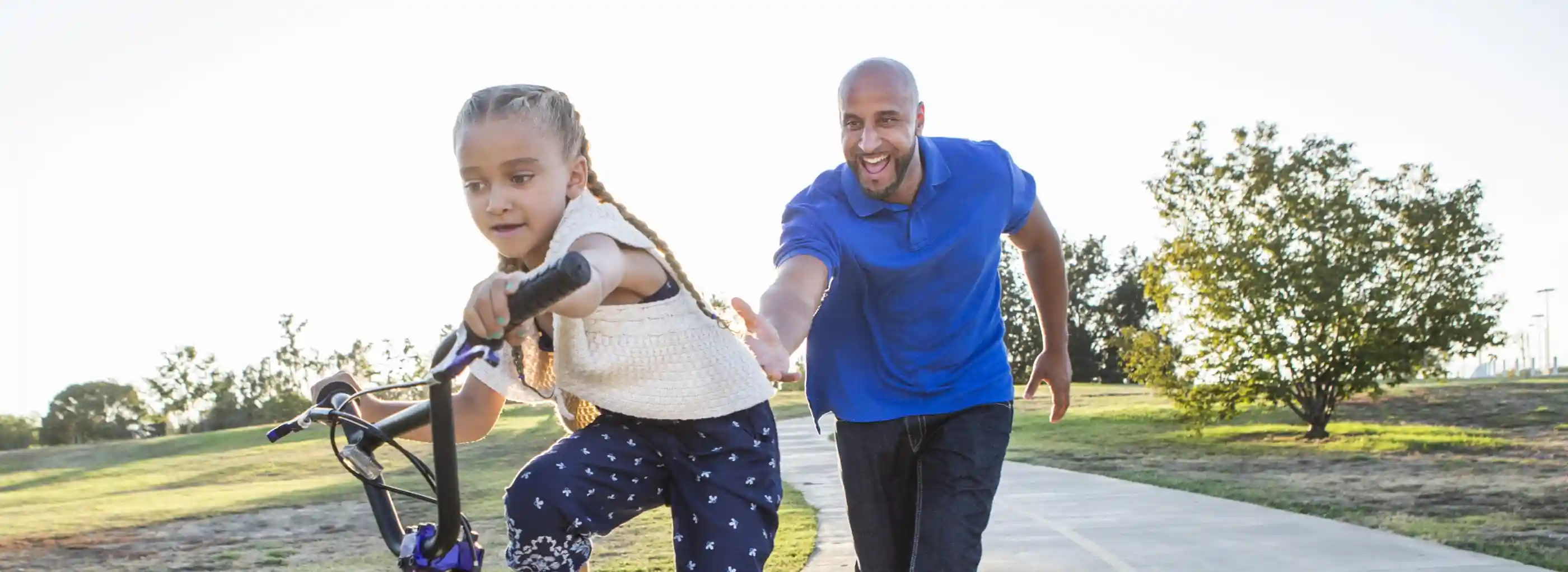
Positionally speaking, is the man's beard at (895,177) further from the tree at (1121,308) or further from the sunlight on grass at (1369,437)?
the tree at (1121,308)

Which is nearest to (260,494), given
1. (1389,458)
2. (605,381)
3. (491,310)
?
(1389,458)

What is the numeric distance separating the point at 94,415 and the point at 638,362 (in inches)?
1230

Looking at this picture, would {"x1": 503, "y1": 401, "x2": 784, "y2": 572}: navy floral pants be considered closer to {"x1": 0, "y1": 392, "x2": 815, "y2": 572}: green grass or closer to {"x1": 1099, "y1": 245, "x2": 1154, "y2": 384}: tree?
{"x1": 0, "y1": 392, "x2": 815, "y2": 572}: green grass

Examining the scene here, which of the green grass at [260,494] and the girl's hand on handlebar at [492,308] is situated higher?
the girl's hand on handlebar at [492,308]

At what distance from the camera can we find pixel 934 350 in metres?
4.25

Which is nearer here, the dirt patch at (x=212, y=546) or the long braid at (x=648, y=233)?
the long braid at (x=648, y=233)

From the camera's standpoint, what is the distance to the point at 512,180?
2654mm

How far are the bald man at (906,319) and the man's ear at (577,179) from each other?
3.76 ft

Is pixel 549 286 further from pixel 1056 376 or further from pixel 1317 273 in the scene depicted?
pixel 1317 273

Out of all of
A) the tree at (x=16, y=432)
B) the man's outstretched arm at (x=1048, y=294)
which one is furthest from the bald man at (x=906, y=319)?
the tree at (x=16, y=432)

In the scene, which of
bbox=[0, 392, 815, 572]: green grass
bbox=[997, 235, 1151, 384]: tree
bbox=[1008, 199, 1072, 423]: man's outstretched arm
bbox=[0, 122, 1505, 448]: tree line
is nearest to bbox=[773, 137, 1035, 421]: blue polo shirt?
bbox=[1008, 199, 1072, 423]: man's outstretched arm

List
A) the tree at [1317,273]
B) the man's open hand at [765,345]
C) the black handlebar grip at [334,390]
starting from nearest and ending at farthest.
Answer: the black handlebar grip at [334,390] < the man's open hand at [765,345] < the tree at [1317,273]

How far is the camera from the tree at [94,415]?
97.8 ft

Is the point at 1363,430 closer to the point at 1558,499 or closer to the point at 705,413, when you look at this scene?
the point at 1558,499
